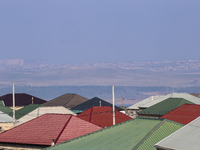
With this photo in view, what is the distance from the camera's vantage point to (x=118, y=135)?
3047cm

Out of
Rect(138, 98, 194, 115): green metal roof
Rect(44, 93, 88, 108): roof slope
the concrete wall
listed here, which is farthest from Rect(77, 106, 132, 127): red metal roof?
Rect(44, 93, 88, 108): roof slope

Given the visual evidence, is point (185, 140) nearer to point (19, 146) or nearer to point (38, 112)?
point (19, 146)

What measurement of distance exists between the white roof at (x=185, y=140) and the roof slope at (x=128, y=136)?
424cm

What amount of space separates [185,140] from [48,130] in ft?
70.9

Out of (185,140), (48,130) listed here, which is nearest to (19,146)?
(48,130)

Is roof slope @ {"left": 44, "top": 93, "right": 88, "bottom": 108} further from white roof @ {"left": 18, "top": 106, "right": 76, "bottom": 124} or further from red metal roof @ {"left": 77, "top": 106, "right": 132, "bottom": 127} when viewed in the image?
red metal roof @ {"left": 77, "top": 106, "right": 132, "bottom": 127}

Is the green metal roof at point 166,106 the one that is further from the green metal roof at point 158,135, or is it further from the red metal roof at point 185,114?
the green metal roof at point 158,135

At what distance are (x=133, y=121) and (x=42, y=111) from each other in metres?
41.8

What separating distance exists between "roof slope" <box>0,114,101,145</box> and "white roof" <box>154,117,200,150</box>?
57.7 ft

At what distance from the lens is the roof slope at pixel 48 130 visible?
3884 centimetres

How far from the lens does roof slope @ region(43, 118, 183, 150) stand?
27.3 meters

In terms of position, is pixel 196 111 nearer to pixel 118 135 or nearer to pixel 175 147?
pixel 118 135

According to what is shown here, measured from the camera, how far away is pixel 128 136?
29.3 metres

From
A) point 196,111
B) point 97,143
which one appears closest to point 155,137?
point 97,143
